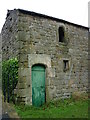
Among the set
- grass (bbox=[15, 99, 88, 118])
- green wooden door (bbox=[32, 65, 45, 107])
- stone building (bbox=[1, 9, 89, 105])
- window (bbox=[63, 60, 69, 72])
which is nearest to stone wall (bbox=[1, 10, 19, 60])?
stone building (bbox=[1, 9, 89, 105])

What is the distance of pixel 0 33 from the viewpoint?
1321 cm

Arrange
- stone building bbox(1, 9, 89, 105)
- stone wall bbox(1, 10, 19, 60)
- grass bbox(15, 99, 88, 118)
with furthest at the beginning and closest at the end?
→ 1. stone wall bbox(1, 10, 19, 60)
2. stone building bbox(1, 9, 89, 105)
3. grass bbox(15, 99, 88, 118)

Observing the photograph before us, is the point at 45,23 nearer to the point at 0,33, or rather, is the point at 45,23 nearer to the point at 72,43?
the point at 72,43

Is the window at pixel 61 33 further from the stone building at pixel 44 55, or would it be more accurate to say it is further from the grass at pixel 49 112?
the grass at pixel 49 112

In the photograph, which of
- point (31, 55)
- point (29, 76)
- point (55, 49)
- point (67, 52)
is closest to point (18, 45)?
point (31, 55)

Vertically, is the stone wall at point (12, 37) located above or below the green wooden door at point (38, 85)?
above

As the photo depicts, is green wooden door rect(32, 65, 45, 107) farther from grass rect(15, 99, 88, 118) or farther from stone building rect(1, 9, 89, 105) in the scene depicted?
grass rect(15, 99, 88, 118)

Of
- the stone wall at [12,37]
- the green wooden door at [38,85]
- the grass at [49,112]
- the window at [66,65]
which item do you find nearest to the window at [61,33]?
the window at [66,65]

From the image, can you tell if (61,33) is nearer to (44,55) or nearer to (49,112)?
(44,55)

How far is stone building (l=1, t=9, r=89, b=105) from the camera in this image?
29.4 feet

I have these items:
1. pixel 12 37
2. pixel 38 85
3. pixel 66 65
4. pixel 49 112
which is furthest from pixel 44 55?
pixel 49 112

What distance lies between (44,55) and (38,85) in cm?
164

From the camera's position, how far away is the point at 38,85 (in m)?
9.52

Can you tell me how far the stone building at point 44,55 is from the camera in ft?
29.4
